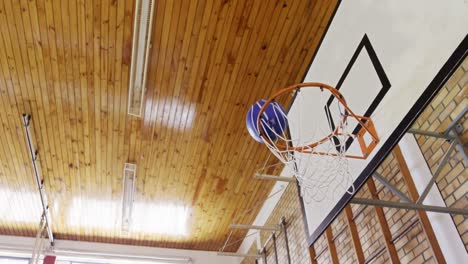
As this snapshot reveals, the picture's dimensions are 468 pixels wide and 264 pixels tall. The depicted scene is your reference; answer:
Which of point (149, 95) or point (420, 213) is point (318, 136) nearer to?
point (420, 213)

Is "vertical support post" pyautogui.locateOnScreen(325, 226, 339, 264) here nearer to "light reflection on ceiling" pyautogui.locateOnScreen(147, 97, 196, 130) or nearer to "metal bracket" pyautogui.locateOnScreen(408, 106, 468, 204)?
"metal bracket" pyautogui.locateOnScreen(408, 106, 468, 204)

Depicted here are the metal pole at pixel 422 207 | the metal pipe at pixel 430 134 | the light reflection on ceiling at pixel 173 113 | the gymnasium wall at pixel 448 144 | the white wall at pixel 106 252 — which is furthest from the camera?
the white wall at pixel 106 252

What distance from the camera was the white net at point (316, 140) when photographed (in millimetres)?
2996

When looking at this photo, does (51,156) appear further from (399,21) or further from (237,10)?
(399,21)

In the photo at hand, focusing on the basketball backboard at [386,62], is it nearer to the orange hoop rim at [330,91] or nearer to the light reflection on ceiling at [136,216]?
the orange hoop rim at [330,91]

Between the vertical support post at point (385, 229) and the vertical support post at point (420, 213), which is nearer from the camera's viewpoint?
the vertical support post at point (420, 213)

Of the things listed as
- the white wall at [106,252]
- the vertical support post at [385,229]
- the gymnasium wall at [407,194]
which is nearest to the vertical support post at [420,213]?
the gymnasium wall at [407,194]

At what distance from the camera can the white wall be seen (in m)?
7.29

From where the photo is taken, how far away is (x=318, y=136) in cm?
354

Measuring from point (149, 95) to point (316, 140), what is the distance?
2.07 m

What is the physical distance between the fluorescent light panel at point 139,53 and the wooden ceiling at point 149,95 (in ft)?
0.36

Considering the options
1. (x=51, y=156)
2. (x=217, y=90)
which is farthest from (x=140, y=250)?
(x=217, y=90)

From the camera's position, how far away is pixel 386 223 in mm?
3127

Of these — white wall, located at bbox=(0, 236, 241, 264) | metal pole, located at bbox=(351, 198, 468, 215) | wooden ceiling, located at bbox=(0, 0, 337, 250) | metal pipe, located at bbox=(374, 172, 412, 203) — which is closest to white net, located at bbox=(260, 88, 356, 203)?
metal pole, located at bbox=(351, 198, 468, 215)
